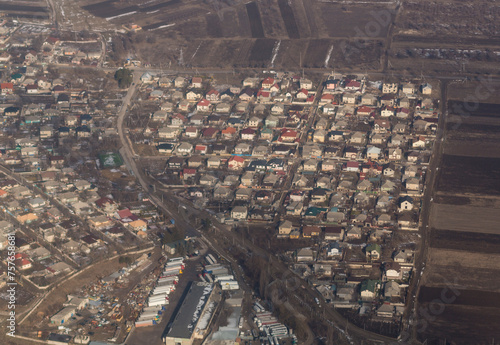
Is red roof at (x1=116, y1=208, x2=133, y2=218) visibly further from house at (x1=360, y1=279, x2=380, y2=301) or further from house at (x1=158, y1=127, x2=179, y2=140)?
house at (x1=360, y1=279, x2=380, y2=301)

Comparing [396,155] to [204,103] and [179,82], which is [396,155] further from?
Result: [179,82]

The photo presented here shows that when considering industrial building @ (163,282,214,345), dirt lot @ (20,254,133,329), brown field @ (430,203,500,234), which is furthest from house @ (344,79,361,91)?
industrial building @ (163,282,214,345)

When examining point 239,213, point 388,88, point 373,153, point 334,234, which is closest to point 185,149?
point 239,213

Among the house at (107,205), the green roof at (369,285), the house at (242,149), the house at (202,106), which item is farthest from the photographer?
the house at (202,106)

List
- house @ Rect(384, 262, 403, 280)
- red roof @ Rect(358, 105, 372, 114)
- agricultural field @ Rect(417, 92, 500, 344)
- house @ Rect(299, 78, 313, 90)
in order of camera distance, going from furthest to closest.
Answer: house @ Rect(299, 78, 313, 90) < red roof @ Rect(358, 105, 372, 114) < house @ Rect(384, 262, 403, 280) < agricultural field @ Rect(417, 92, 500, 344)

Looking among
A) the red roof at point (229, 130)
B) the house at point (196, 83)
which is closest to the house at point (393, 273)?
the red roof at point (229, 130)

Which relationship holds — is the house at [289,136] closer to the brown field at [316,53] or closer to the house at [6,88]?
the brown field at [316,53]
